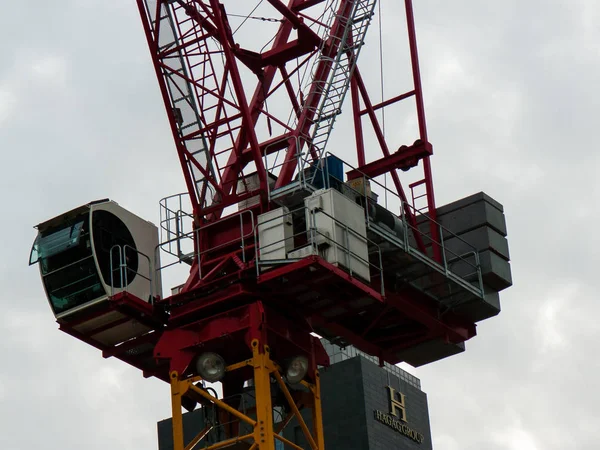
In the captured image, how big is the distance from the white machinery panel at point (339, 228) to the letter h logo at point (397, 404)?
42475 mm

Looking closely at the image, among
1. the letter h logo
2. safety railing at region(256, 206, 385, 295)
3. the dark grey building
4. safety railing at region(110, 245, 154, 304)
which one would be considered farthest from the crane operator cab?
the letter h logo

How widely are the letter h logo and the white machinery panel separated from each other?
1672 inches

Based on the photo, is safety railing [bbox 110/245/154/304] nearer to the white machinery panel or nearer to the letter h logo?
the white machinery panel

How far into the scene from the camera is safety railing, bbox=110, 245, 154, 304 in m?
47.1

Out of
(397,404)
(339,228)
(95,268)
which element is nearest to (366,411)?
(397,404)

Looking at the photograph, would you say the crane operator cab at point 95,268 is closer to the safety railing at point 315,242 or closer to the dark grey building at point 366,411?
the safety railing at point 315,242

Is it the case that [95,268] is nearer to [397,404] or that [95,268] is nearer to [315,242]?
[315,242]

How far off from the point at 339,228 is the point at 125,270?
644 centimetres

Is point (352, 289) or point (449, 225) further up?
point (449, 225)

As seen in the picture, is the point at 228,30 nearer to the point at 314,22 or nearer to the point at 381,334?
the point at 314,22

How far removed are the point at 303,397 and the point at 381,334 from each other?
5369mm

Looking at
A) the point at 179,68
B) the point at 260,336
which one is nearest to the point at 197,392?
the point at 260,336

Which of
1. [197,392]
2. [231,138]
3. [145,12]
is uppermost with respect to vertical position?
[145,12]

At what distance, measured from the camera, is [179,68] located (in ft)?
169
